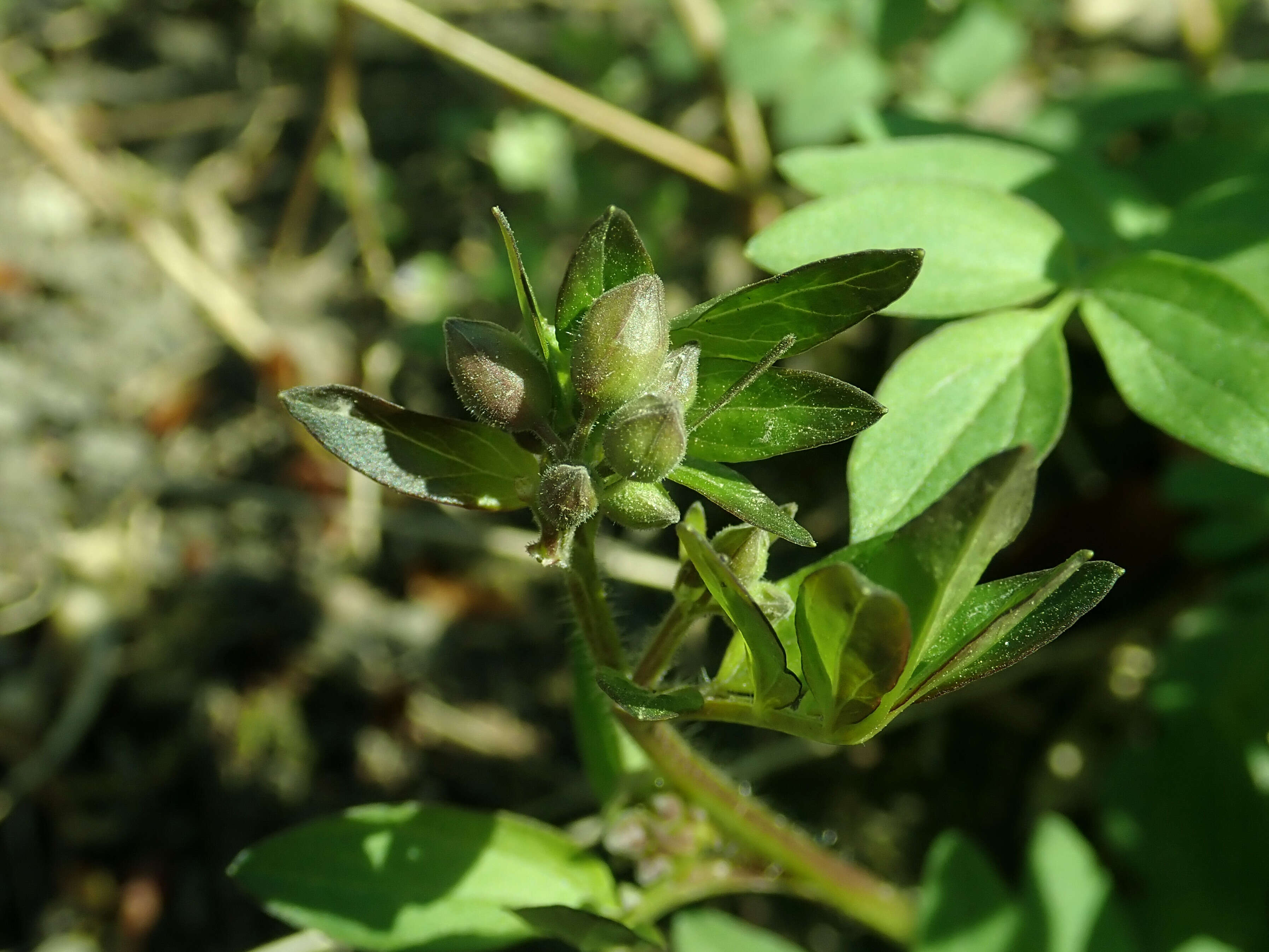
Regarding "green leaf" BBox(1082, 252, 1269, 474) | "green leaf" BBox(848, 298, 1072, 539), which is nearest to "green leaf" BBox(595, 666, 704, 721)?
"green leaf" BBox(848, 298, 1072, 539)

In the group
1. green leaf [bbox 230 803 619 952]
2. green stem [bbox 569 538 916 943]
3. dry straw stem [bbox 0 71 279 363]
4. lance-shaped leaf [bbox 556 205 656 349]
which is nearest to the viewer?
lance-shaped leaf [bbox 556 205 656 349]

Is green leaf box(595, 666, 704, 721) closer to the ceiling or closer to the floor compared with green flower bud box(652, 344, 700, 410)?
closer to the floor

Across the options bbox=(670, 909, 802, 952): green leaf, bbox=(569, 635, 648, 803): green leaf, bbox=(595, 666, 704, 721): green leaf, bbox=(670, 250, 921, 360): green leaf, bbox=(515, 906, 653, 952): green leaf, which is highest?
bbox=(670, 250, 921, 360): green leaf

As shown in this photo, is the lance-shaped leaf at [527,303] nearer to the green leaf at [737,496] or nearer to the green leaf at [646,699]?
the green leaf at [737,496]

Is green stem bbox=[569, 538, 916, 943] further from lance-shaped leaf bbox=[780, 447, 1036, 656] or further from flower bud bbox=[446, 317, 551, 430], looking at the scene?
lance-shaped leaf bbox=[780, 447, 1036, 656]

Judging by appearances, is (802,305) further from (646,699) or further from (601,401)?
(646,699)

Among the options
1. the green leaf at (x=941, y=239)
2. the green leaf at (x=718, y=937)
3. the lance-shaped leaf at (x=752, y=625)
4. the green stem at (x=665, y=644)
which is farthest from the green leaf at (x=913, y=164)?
the green leaf at (x=718, y=937)
